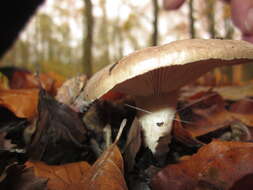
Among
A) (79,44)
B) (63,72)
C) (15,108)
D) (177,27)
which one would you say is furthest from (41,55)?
(15,108)

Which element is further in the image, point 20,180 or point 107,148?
point 107,148

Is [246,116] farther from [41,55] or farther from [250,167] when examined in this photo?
[41,55]

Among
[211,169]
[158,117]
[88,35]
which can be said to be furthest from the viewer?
[88,35]

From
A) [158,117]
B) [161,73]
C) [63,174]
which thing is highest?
[161,73]

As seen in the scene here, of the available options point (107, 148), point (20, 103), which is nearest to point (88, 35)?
point (20, 103)

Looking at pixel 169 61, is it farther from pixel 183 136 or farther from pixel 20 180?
pixel 20 180

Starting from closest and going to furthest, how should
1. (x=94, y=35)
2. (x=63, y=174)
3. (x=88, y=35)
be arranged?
(x=63, y=174) → (x=88, y=35) → (x=94, y=35)

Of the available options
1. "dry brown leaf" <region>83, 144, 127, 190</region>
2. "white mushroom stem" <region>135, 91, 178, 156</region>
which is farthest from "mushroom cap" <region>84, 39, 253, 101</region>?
"dry brown leaf" <region>83, 144, 127, 190</region>
